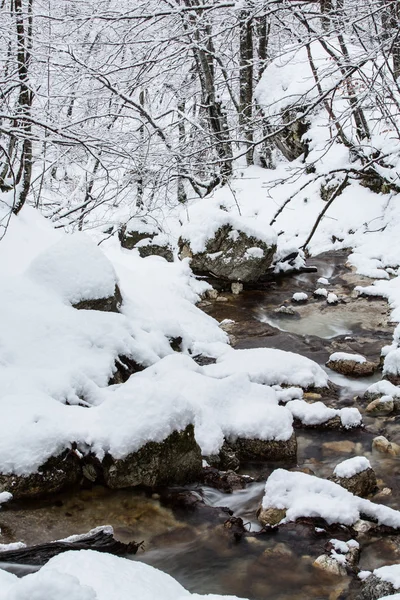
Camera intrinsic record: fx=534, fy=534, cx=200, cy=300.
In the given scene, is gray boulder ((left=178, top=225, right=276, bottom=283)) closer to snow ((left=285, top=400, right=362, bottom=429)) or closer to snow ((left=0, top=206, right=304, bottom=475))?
snow ((left=0, top=206, right=304, bottom=475))

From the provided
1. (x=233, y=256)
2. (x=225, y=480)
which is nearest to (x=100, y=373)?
(x=225, y=480)

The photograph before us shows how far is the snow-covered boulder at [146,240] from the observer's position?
11.6 m

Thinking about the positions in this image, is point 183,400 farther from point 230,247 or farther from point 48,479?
point 230,247

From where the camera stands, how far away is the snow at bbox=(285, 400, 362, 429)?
485 centimetres

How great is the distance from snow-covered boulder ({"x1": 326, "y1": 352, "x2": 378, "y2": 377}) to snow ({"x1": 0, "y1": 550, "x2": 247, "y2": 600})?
4.35m

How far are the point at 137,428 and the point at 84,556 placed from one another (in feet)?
4.92

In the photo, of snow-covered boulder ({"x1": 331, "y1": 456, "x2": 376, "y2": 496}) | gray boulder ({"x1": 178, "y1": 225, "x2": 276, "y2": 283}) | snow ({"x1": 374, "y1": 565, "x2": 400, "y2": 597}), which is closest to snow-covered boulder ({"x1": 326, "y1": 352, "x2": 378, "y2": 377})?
snow-covered boulder ({"x1": 331, "y1": 456, "x2": 376, "y2": 496})

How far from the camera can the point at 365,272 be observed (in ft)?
34.4

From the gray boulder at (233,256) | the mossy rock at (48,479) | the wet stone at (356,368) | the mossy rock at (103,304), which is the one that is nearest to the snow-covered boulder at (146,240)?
the gray boulder at (233,256)

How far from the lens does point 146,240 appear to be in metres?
11.6

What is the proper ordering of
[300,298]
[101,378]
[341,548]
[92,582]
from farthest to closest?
[300,298], [101,378], [341,548], [92,582]

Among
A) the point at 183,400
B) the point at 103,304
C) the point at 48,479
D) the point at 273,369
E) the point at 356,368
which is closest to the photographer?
the point at 48,479

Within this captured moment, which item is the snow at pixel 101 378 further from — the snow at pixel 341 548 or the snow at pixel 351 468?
the snow at pixel 341 548

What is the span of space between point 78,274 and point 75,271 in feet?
0.16
